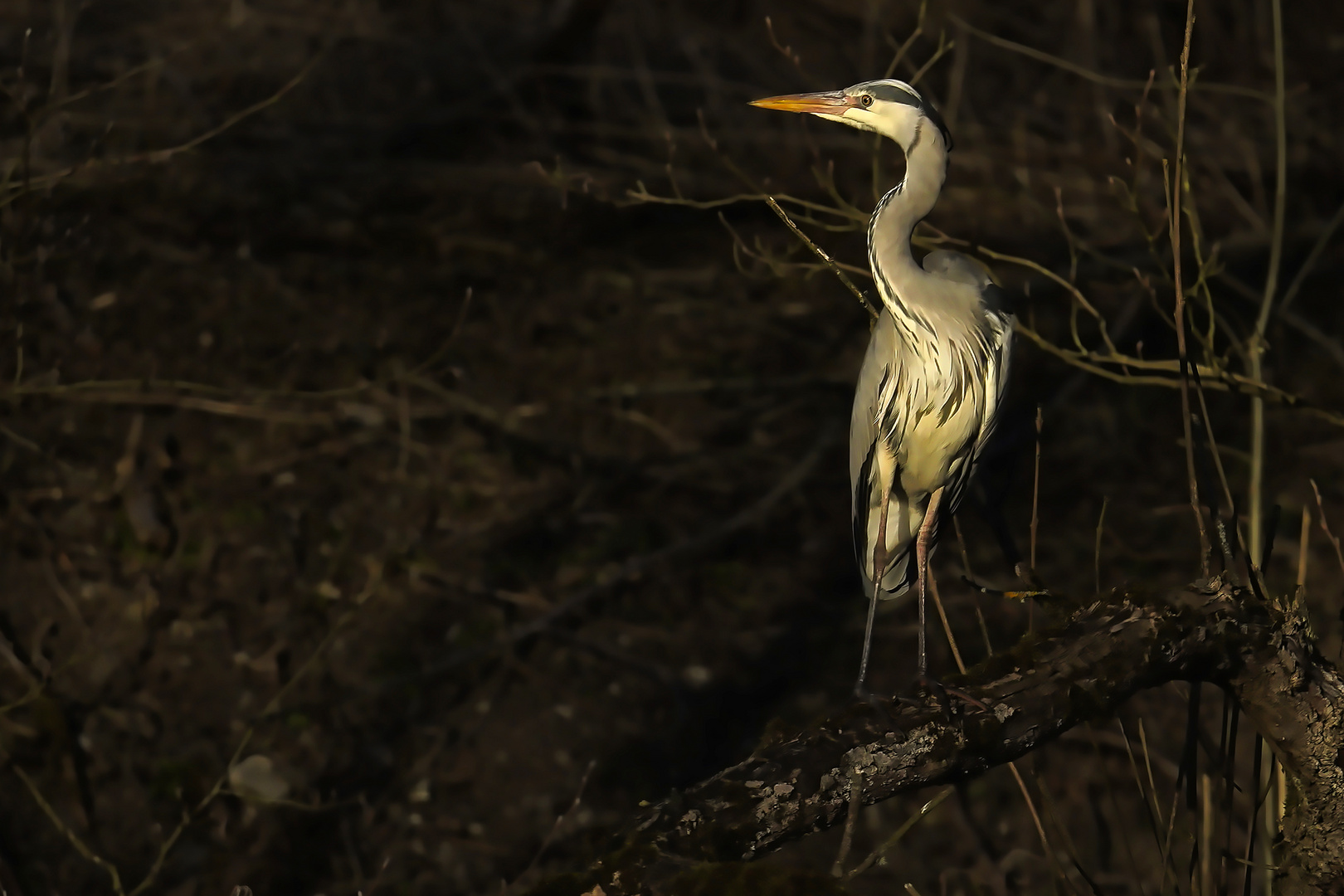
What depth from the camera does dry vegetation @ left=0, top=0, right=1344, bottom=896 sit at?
5.75m

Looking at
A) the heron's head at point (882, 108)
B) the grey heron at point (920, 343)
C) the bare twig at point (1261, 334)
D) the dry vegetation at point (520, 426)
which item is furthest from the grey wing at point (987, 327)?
the dry vegetation at point (520, 426)

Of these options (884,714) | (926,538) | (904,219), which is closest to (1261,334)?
(926,538)

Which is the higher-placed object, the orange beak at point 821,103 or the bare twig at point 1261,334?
the orange beak at point 821,103

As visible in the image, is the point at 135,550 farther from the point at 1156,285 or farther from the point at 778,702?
the point at 1156,285

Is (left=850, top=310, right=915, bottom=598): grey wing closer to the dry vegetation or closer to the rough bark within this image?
the rough bark

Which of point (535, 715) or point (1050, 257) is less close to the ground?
point (1050, 257)

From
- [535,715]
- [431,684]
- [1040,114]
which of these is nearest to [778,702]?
[535,715]

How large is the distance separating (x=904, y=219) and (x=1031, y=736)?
1.17 meters

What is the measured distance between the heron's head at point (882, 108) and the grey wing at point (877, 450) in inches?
16.9

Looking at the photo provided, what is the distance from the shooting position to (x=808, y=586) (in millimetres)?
6793

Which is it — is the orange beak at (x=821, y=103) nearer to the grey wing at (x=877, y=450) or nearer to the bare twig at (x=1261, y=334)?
the grey wing at (x=877, y=450)

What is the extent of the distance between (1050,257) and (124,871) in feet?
18.1

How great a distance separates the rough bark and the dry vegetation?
2.61m

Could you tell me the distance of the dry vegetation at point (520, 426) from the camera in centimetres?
575
